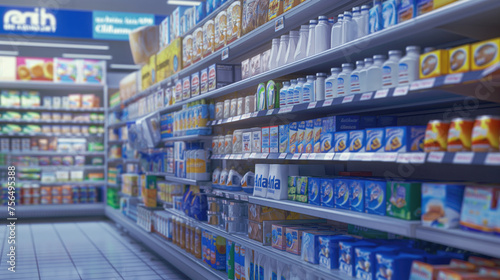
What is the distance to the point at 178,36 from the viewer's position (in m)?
6.25

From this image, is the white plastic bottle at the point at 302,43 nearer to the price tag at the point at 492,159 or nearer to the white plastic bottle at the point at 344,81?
the white plastic bottle at the point at 344,81

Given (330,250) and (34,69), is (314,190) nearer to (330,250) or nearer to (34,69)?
(330,250)

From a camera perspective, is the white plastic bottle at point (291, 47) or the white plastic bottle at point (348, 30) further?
the white plastic bottle at point (291, 47)

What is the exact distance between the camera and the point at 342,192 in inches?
111

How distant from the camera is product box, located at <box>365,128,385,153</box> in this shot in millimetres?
2480

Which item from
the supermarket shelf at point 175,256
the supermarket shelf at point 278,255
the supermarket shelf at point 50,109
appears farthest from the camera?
the supermarket shelf at point 50,109

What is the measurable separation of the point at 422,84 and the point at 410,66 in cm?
17

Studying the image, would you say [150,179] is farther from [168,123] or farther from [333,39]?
[333,39]

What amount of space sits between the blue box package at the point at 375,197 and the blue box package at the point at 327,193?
1.07 ft

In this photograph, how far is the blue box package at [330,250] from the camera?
2.78 metres

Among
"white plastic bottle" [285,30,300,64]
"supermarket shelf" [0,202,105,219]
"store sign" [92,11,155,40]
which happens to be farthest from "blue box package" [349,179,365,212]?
"supermarket shelf" [0,202,105,219]

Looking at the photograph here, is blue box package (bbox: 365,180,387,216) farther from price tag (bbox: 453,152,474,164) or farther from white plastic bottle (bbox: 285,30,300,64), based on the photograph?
white plastic bottle (bbox: 285,30,300,64)

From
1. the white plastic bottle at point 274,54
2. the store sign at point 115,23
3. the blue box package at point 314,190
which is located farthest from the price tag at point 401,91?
the store sign at point 115,23

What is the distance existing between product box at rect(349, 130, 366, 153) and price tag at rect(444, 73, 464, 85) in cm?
67
